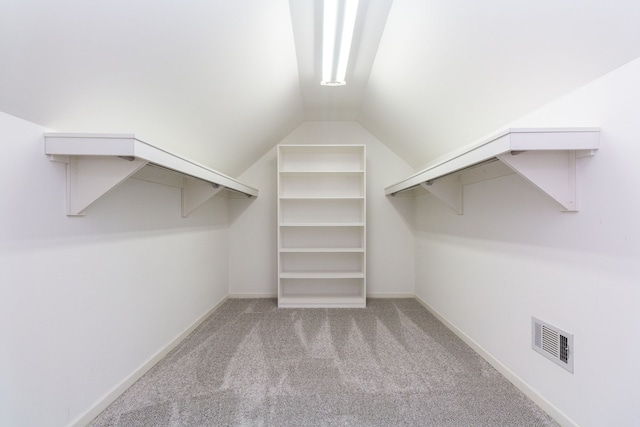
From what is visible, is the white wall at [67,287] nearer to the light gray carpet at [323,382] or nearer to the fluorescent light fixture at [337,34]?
the light gray carpet at [323,382]

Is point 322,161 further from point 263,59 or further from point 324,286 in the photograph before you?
point 263,59

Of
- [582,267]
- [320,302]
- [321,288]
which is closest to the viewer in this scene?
[582,267]

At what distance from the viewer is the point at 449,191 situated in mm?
2516

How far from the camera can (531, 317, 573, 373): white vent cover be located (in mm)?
1368

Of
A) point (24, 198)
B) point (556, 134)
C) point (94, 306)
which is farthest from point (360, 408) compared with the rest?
point (24, 198)

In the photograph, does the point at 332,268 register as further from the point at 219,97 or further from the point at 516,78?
the point at 516,78

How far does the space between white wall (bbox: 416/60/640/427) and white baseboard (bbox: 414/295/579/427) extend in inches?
0.9

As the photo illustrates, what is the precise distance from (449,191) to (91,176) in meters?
2.51

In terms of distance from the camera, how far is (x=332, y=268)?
362cm

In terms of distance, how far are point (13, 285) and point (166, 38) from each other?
1.21 m

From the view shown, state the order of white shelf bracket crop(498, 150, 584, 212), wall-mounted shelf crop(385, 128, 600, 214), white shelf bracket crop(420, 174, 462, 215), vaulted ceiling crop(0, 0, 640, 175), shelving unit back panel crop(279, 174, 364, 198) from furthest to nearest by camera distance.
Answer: shelving unit back panel crop(279, 174, 364, 198) → white shelf bracket crop(420, 174, 462, 215) → white shelf bracket crop(498, 150, 584, 212) → wall-mounted shelf crop(385, 128, 600, 214) → vaulted ceiling crop(0, 0, 640, 175)

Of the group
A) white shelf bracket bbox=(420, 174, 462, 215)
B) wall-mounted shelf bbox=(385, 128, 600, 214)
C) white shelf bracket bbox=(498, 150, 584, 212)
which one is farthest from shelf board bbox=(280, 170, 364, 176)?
white shelf bracket bbox=(498, 150, 584, 212)

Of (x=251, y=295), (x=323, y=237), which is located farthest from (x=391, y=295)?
(x=251, y=295)

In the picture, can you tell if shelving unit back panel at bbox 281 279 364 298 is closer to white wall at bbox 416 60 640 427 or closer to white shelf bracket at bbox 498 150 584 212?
white wall at bbox 416 60 640 427
